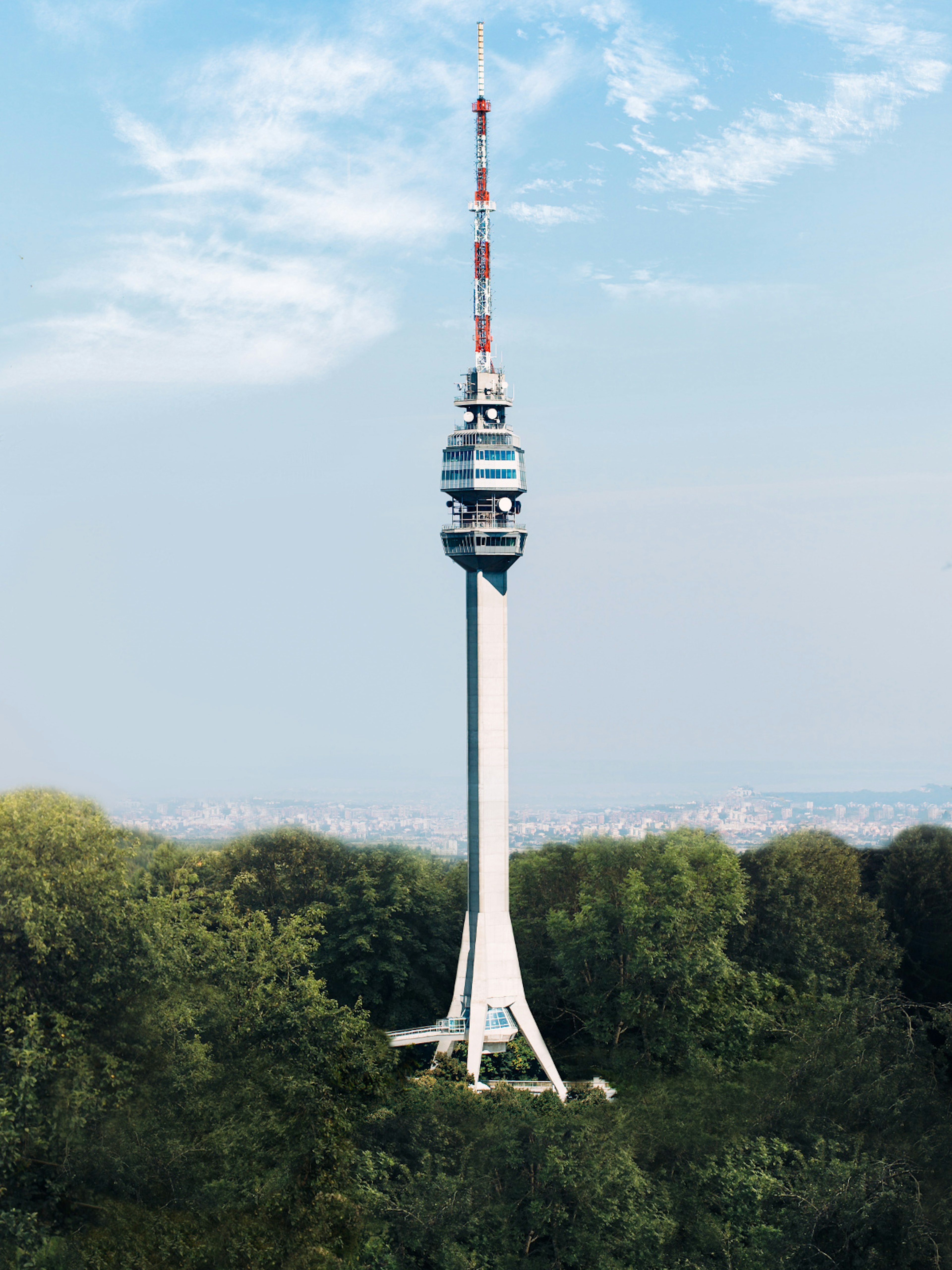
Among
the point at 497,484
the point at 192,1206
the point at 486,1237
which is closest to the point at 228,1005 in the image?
the point at 192,1206

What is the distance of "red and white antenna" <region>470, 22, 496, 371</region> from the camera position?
6981cm

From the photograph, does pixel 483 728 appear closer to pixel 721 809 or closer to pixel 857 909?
pixel 857 909

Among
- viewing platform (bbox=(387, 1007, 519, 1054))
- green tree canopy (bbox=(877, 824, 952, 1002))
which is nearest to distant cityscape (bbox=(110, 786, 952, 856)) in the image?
green tree canopy (bbox=(877, 824, 952, 1002))

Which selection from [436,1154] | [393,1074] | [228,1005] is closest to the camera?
[436,1154]

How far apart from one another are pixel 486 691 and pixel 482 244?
84.5ft

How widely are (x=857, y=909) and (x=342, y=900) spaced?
31703mm

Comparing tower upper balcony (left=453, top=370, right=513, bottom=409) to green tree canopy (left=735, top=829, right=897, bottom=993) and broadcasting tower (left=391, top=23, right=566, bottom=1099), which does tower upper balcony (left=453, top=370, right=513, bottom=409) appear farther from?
green tree canopy (left=735, top=829, right=897, bottom=993)

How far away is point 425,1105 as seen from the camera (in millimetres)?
53062

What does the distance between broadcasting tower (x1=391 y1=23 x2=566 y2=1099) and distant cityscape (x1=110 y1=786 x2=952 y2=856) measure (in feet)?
36.4

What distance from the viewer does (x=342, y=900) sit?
75.4m

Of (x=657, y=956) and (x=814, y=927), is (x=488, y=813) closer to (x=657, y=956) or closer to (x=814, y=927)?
(x=657, y=956)

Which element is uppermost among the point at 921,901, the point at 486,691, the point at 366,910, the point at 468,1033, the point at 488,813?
the point at 486,691

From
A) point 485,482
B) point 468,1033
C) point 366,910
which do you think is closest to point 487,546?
point 485,482

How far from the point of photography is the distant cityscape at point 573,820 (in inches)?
3671
